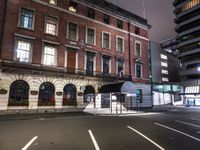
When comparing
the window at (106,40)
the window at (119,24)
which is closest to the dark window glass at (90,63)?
the window at (106,40)

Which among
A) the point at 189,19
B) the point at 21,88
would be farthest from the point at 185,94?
the point at 21,88

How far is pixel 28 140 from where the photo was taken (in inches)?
312

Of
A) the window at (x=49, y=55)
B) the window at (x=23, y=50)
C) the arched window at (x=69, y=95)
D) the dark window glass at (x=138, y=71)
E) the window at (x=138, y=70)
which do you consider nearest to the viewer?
the window at (x=23, y=50)

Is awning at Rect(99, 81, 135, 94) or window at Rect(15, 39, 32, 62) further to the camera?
awning at Rect(99, 81, 135, 94)

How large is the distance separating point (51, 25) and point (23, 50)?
5.82 meters

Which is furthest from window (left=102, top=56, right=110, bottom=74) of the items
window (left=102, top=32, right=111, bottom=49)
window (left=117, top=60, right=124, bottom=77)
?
window (left=117, top=60, right=124, bottom=77)

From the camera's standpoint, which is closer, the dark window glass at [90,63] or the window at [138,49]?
the dark window glass at [90,63]

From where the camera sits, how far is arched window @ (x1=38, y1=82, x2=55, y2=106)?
21.4m

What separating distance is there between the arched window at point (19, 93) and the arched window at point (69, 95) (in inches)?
202

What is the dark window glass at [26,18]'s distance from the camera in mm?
21766

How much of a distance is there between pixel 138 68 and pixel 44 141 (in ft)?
92.8

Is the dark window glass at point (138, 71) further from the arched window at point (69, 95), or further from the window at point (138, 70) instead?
the arched window at point (69, 95)

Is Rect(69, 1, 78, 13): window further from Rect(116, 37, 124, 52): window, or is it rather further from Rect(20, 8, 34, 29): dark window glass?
Rect(116, 37, 124, 52): window

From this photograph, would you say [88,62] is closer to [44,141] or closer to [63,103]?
[63,103]
